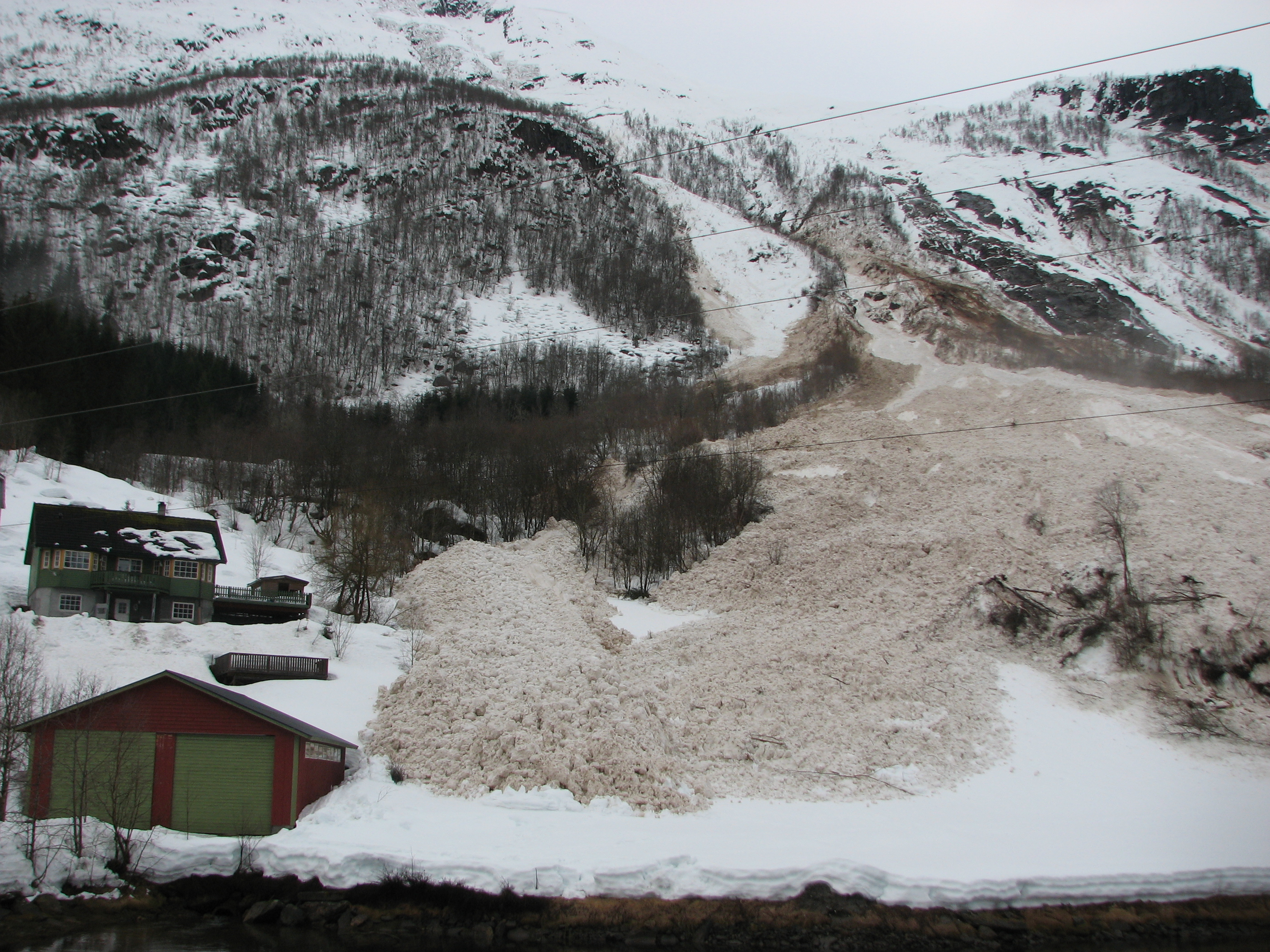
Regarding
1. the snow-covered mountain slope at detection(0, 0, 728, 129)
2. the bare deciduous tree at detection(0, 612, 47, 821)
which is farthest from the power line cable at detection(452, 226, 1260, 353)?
the snow-covered mountain slope at detection(0, 0, 728, 129)

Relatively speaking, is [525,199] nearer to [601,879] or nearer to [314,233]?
[314,233]

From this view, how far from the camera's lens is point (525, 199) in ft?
366

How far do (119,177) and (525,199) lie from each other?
53.9m

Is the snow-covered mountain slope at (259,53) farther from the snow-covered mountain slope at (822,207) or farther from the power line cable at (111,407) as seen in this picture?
the power line cable at (111,407)

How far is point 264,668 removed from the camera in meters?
25.8

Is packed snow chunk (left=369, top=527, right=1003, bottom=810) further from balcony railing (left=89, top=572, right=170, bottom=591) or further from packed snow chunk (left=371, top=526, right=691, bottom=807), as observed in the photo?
balcony railing (left=89, top=572, right=170, bottom=591)

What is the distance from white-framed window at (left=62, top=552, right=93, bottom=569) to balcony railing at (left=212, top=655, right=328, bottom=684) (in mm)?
8111

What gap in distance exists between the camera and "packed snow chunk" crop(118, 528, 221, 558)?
3184cm

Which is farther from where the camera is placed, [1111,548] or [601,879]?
[1111,548]

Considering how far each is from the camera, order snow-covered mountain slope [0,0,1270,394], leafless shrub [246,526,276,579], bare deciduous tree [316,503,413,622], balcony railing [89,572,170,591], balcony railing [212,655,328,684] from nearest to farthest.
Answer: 1. balcony railing [212,655,328,684]
2. balcony railing [89,572,170,591]
3. bare deciduous tree [316,503,413,622]
4. leafless shrub [246,526,276,579]
5. snow-covered mountain slope [0,0,1270,394]

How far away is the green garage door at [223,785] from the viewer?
19.3 meters

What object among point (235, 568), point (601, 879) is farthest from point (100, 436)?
point (601, 879)

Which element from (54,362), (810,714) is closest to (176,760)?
(810,714)

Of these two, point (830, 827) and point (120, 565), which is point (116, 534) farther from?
point (830, 827)
